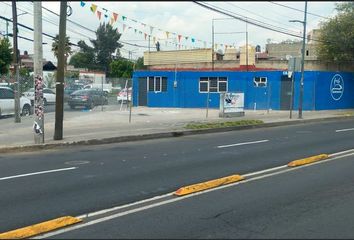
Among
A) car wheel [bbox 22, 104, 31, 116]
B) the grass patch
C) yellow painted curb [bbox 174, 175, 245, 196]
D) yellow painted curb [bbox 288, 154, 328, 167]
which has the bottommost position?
yellow painted curb [bbox 174, 175, 245, 196]

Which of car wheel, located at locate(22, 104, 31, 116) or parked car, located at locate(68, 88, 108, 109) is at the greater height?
parked car, located at locate(68, 88, 108, 109)

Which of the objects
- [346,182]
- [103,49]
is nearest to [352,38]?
[346,182]

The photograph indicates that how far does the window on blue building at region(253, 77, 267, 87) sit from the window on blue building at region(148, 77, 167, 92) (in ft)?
22.9

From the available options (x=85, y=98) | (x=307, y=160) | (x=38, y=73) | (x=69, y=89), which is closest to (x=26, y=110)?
(x=85, y=98)

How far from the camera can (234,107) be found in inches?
1065

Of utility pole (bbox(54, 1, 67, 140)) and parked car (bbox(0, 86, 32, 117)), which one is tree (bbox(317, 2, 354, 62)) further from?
utility pole (bbox(54, 1, 67, 140))

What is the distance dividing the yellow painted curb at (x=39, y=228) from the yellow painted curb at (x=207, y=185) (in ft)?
6.94

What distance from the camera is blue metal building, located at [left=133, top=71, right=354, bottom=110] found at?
1318 inches

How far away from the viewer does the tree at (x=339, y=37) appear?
36938mm

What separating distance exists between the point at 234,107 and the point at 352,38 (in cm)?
1506

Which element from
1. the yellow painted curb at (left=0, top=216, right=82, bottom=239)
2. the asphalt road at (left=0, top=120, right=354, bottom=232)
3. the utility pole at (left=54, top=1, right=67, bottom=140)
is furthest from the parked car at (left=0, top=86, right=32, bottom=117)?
the yellow painted curb at (left=0, top=216, right=82, bottom=239)

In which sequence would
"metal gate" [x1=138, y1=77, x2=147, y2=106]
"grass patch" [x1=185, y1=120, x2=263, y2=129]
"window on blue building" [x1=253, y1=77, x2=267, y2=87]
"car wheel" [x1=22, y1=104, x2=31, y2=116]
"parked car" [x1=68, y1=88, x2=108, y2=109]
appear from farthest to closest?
"metal gate" [x1=138, y1=77, x2=147, y2=106], "window on blue building" [x1=253, y1=77, x2=267, y2=87], "parked car" [x1=68, y1=88, x2=108, y2=109], "car wheel" [x1=22, y1=104, x2=31, y2=116], "grass patch" [x1=185, y1=120, x2=263, y2=129]

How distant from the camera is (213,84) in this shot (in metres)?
36.2

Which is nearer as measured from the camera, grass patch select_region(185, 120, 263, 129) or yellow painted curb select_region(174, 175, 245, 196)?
yellow painted curb select_region(174, 175, 245, 196)
